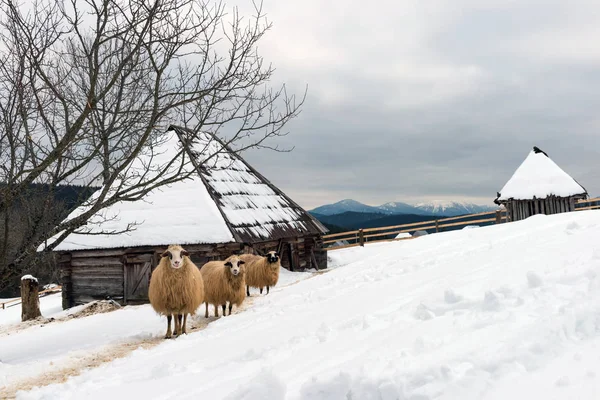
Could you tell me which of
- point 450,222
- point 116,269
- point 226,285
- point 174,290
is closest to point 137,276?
point 116,269

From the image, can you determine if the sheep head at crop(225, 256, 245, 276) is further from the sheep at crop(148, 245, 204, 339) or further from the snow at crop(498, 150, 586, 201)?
the snow at crop(498, 150, 586, 201)

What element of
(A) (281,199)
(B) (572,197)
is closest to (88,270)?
(A) (281,199)

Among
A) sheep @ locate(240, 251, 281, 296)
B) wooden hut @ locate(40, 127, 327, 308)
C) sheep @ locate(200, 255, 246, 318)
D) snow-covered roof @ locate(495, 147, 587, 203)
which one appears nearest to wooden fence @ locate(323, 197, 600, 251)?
snow-covered roof @ locate(495, 147, 587, 203)

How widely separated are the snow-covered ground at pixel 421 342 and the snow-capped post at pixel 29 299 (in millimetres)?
6111

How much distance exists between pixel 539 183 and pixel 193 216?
17.3 m

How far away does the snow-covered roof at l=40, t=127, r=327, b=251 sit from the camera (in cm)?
1442

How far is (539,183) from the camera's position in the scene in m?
21.8

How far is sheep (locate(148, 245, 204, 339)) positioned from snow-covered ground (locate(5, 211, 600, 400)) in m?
1.00

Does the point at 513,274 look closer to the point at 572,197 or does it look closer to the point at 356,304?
the point at 356,304

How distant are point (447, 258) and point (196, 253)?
934 centimetres

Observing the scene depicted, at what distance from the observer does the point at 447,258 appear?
7.57 meters

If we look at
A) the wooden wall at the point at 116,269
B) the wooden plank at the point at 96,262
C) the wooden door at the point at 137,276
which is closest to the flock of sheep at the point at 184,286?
the wooden wall at the point at 116,269

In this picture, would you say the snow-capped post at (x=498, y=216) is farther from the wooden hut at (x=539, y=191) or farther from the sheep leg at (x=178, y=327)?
the sheep leg at (x=178, y=327)

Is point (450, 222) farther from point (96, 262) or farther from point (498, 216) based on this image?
point (96, 262)
